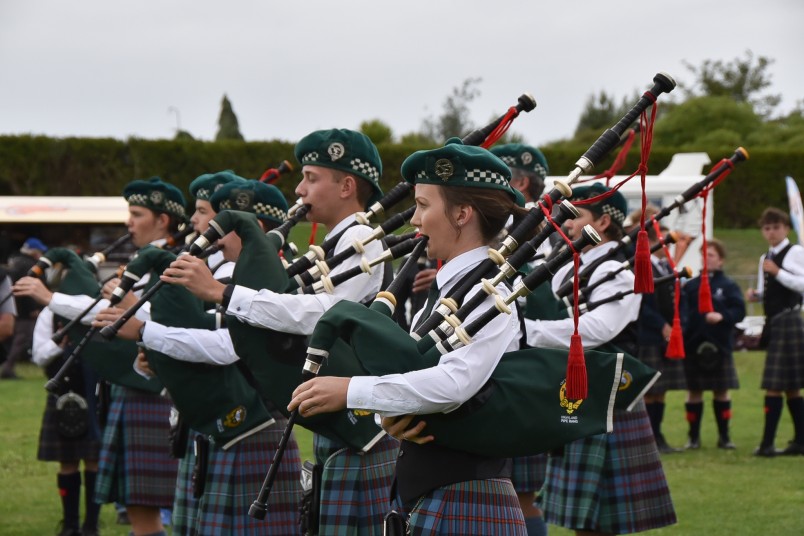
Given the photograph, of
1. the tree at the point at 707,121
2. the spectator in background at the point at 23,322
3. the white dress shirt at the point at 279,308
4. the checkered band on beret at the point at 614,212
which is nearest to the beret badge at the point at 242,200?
the white dress shirt at the point at 279,308

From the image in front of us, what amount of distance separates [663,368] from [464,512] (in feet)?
21.0

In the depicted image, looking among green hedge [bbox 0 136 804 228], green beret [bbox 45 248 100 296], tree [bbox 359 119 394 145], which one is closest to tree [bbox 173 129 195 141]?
green hedge [bbox 0 136 804 228]

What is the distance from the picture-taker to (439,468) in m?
2.70

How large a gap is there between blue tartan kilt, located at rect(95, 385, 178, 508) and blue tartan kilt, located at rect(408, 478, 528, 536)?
2329mm

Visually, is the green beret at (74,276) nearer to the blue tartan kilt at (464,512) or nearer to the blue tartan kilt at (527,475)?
the blue tartan kilt at (527,475)

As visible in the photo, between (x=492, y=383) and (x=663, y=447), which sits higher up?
(x=492, y=383)

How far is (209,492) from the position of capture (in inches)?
155

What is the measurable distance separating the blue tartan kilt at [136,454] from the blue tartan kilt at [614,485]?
1.65m

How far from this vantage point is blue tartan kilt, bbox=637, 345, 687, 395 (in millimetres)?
Answer: 8523

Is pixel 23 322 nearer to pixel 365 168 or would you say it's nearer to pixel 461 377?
pixel 365 168

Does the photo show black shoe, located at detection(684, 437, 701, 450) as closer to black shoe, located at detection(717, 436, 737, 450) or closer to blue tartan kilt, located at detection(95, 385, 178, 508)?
black shoe, located at detection(717, 436, 737, 450)

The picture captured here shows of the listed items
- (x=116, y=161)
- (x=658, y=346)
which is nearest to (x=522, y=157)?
(x=658, y=346)

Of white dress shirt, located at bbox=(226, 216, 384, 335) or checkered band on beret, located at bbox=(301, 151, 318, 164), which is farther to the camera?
checkered band on beret, located at bbox=(301, 151, 318, 164)

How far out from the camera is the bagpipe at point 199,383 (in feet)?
12.8
